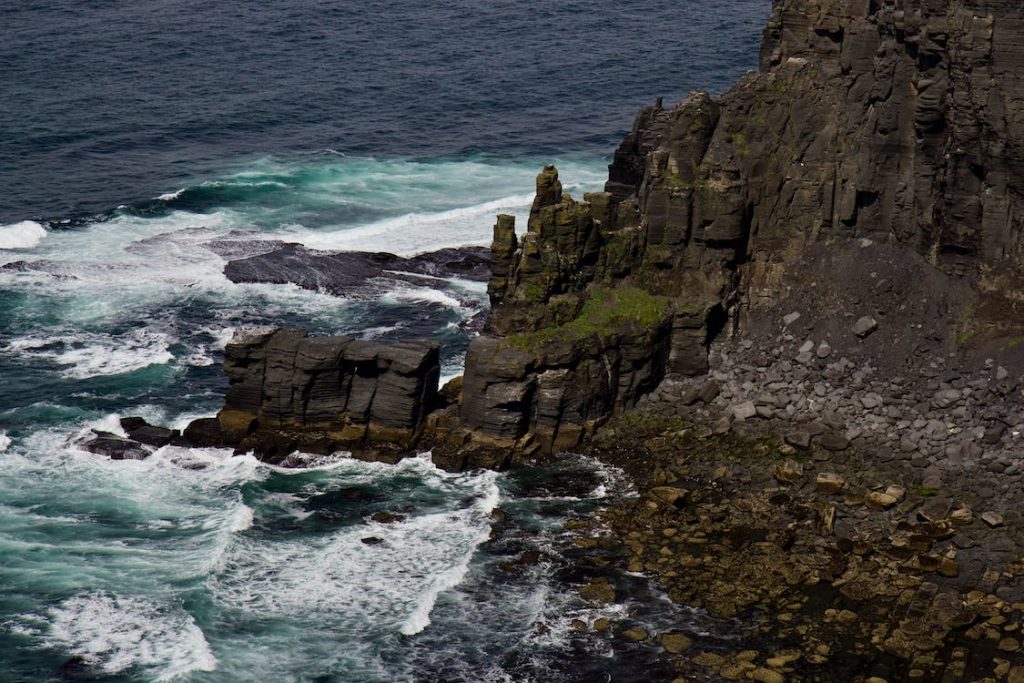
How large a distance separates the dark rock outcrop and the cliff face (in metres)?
3.35

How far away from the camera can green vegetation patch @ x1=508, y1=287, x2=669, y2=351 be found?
3157 inches

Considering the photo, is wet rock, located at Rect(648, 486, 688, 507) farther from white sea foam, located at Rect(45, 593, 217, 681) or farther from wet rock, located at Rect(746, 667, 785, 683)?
white sea foam, located at Rect(45, 593, 217, 681)

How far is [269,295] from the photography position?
335 feet

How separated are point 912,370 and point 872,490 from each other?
9007 mm

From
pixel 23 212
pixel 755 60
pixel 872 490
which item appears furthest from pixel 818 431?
pixel 755 60

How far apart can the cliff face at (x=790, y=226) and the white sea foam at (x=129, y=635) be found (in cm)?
2082

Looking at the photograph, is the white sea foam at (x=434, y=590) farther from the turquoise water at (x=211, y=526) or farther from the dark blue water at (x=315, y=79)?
the dark blue water at (x=315, y=79)

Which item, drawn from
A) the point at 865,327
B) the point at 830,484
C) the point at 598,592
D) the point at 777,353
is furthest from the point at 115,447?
the point at 865,327

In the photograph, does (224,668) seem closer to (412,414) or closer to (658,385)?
(412,414)

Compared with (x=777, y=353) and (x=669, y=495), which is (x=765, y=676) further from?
(x=777, y=353)

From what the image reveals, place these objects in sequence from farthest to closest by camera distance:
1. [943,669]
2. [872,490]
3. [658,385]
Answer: [658,385] → [872,490] → [943,669]

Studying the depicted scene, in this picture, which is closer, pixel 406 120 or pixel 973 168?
pixel 973 168

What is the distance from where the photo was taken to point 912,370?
258 feet

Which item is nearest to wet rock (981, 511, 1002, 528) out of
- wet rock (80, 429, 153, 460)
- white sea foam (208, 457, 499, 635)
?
white sea foam (208, 457, 499, 635)
